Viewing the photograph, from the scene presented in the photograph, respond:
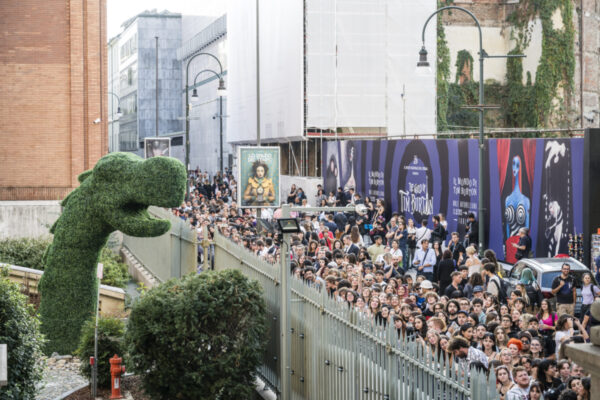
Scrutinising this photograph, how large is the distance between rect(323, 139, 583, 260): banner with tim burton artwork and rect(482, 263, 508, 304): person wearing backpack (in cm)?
678

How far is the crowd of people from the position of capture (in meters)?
9.30

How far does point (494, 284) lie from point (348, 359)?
6286 millimetres

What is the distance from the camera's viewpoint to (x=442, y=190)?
89.5 feet

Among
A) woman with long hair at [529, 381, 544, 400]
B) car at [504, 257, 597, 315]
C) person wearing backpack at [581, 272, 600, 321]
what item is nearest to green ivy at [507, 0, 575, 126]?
car at [504, 257, 597, 315]

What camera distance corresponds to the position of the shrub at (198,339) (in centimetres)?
1097

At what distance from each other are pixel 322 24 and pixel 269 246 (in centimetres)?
2581

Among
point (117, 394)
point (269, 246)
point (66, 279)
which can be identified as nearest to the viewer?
point (117, 394)

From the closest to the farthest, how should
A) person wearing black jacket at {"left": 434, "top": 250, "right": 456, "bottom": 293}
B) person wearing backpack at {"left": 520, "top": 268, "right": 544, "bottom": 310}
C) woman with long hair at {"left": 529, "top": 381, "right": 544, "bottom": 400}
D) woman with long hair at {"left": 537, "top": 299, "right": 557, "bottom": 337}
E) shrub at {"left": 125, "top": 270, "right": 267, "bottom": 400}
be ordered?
woman with long hair at {"left": 529, "top": 381, "right": 544, "bottom": 400}
shrub at {"left": 125, "top": 270, "right": 267, "bottom": 400}
woman with long hair at {"left": 537, "top": 299, "right": 557, "bottom": 337}
person wearing backpack at {"left": 520, "top": 268, "right": 544, "bottom": 310}
person wearing black jacket at {"left": 434, "top": 250, "right": 456, "bottom": 293}

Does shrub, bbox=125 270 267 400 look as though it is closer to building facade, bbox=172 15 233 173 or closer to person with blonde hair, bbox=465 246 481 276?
person with blonde hair, bbox=465 246 481 276

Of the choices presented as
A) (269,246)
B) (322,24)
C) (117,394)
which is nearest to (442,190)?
(269,246)

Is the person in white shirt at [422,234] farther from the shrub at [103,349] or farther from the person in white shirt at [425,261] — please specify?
the shrub at [103,349]

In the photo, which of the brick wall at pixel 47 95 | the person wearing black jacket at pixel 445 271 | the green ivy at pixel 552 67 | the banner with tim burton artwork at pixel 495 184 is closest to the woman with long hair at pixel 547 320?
the person wearing black jacket at pixel 445 271

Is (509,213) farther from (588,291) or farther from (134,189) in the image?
(134,189)

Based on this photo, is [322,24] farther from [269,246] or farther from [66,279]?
[66,279]
